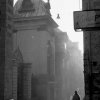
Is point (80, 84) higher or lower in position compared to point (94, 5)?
lower

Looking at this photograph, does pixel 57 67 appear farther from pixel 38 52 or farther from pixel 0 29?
pixel 0 29

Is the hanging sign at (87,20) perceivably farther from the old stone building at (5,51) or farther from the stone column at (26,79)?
the stone column at (26,79)

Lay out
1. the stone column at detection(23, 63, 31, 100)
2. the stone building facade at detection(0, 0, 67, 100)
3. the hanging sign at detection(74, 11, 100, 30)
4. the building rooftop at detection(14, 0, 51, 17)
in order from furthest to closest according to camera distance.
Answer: the building rooftop at detection(14, 0, 51, 17)
the stone building facade at detection(0, 0, 67, 100)
the stone column at detection(23, 63, 31, 100)
the hanging sign at detection(74, 11, 100, 30)

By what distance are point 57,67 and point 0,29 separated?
22.5 metres

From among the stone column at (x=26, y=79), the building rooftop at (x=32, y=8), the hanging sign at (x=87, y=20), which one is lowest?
the stone column at (x=26, y=79)

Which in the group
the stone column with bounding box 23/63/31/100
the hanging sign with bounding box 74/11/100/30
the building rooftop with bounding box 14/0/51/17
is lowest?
the stone column with bounding box 23/63/31/100

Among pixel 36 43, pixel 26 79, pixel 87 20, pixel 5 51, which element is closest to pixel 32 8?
pixel 36 43

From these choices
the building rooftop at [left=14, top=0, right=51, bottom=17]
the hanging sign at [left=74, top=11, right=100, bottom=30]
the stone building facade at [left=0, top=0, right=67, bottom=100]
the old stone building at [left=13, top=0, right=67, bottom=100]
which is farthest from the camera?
the building rooftop at [left=14, top=0, right=51, bottom=17]

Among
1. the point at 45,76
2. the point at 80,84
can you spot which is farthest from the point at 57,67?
the point at 80,84

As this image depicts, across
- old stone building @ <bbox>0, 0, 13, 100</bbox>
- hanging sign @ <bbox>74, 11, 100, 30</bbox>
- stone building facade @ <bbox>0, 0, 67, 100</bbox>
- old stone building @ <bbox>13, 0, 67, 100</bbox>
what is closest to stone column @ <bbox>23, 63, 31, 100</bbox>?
stone building facade @ <bbox>0, 0, 67, 100</bbox>

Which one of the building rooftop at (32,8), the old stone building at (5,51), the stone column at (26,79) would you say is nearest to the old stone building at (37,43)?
the building rooftop at (32,8)

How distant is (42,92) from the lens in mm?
29797

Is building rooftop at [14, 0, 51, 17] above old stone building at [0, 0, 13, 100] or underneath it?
above

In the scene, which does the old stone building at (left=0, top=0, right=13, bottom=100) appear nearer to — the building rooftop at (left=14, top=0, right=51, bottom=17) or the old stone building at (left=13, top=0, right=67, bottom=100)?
the old stone building at (left=13, top=0, right=67, bottom=100)
